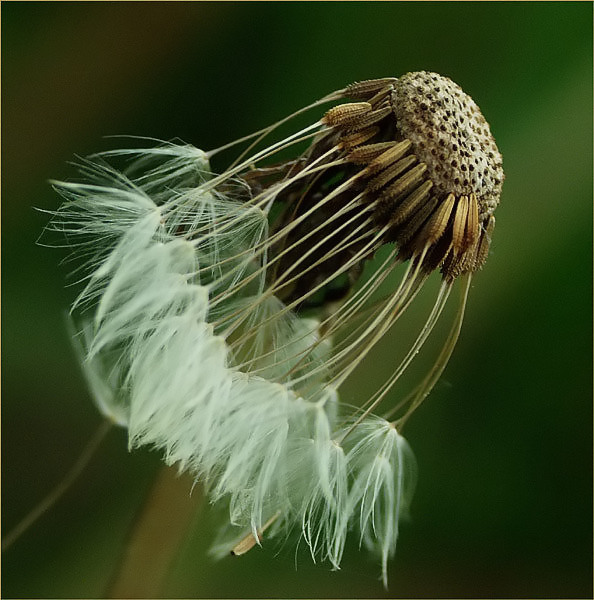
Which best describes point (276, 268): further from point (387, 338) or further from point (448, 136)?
point (387, 338)

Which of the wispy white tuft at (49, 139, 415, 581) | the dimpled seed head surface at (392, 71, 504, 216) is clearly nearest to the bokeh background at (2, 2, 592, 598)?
the wispy white tuft at (49, 139, 415, 581)

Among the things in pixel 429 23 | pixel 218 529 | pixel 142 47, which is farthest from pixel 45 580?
pixel 429 23

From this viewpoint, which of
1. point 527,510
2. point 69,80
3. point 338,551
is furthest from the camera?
point 527,510

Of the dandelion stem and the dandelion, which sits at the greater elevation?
the dandelion

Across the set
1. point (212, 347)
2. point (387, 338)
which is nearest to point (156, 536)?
point (212, 347)

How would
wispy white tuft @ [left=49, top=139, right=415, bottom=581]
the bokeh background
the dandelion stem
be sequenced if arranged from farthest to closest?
the bokeh background
the dandelion stem
wispy white tuft @ [left=49, top=139, right=415, bottom=581]

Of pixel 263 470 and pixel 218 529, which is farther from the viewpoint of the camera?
pixel 218 529

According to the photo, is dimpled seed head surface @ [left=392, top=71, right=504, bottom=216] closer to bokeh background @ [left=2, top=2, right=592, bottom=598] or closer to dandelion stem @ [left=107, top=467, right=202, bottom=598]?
dandelion stem @ [left=107, top=467, right=202, bottom=598]

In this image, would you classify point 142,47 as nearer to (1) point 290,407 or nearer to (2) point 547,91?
(2) point 547,91
